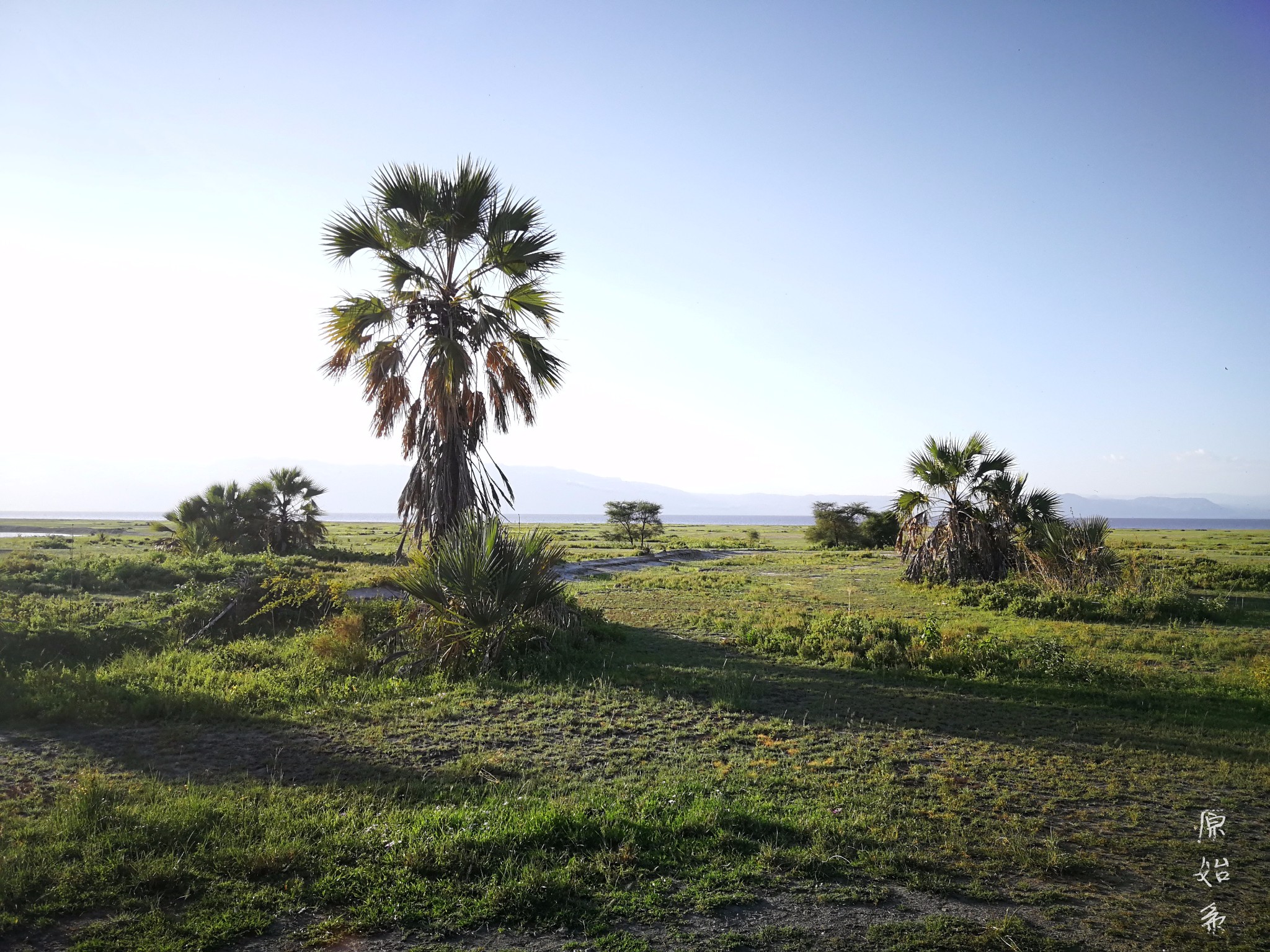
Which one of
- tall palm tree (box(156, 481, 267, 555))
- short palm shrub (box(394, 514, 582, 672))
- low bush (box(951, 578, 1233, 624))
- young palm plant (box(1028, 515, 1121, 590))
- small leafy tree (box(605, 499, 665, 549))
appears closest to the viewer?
short palm shrub (box(394, 514, 582, 672))

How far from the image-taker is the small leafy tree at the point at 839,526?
4997 cm

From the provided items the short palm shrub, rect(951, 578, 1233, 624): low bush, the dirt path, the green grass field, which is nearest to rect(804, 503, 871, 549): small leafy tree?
the dirt path

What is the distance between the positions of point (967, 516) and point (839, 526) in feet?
94.5

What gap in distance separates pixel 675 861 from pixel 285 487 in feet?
92.6

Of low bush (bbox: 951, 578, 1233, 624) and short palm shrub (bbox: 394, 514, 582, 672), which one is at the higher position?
short palm shrub (bbox: 394, 514, 582, 672)

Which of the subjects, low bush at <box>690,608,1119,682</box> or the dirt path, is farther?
the dirt path

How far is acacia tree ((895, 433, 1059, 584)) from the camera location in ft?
71.6

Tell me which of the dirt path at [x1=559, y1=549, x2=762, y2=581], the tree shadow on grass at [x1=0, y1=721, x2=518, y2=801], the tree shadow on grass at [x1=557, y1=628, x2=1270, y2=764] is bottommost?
the dirt path at [x1=559, y1=549, x2=762, y2=581]

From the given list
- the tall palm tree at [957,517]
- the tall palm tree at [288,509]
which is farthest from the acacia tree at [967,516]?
the tall palm tree at [288,509]

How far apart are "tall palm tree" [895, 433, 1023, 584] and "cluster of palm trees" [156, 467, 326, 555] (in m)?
22.9

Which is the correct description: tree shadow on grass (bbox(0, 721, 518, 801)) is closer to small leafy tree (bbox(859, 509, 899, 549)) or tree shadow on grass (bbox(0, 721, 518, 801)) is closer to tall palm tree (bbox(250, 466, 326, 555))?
tall palm tree (bbox(250, 466, 326, 555))

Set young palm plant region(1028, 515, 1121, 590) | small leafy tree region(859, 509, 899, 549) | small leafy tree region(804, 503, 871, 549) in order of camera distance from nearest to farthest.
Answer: young palm plant region(1028, 515, 1121, 590)
small leafy tree region(859, 509, 899, 549)
small leafy tree region(804, 503, 871, 549)

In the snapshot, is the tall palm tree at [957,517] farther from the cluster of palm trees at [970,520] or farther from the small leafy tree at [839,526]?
the small leafy tree at [839,526]

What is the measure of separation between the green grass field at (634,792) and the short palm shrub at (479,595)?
2.20 feet
